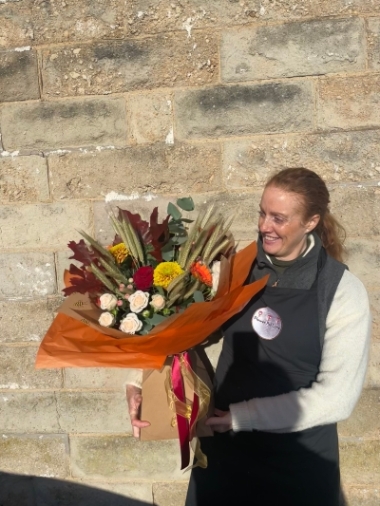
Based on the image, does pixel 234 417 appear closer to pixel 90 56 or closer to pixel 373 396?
pixel 373 396

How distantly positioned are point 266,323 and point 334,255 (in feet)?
1.69

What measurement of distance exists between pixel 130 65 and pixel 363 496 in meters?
2.53

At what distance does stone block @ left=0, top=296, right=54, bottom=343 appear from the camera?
284 centimetres

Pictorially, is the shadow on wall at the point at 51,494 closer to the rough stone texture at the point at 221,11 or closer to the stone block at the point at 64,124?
the stone block at the point at 64,124

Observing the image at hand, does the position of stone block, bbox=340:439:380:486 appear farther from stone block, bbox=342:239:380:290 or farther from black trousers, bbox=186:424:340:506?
stone block, bbox=342:239:380:290

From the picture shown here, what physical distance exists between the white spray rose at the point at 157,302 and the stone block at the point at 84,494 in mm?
1543

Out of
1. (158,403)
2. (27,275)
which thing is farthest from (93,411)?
(158,403)

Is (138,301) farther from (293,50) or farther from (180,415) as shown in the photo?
(293,50)

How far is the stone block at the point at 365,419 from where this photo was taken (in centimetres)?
272

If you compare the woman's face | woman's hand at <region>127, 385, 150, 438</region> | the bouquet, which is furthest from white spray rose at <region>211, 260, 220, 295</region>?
woman's hand at <region>127, 385, 150, 438</region>

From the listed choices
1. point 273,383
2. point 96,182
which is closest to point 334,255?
point 273,383

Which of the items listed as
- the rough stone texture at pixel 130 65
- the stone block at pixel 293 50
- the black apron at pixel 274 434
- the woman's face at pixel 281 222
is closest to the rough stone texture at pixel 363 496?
the black apron at pixel 274 434

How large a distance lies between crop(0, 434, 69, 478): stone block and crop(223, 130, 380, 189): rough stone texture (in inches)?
70.5

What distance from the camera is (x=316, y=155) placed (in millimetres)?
2566
